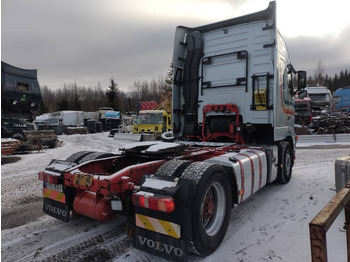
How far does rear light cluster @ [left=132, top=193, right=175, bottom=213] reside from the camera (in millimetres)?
2541

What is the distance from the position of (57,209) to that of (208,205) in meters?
2.08

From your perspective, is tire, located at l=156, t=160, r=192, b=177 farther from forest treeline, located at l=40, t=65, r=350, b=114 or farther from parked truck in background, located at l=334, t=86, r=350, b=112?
forest treeline, located at l=40, t=65, r=350, b=114

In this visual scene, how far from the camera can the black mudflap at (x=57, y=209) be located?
346 cm

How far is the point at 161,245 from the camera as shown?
8.82 feet

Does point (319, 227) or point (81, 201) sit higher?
point (319, 227)

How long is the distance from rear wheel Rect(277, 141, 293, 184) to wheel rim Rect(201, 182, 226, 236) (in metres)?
2.99

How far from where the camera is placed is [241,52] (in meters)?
5.79

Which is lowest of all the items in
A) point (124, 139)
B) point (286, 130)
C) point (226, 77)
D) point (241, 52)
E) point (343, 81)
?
point (124, 139)

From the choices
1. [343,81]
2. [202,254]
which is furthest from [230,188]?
[343,81]

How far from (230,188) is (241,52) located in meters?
3.50

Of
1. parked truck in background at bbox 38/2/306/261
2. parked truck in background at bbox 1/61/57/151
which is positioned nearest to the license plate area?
parked truck in background at bbox 38/2/306/261

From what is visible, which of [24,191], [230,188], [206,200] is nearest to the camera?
[206,200]

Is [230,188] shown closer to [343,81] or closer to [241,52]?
[241,52]

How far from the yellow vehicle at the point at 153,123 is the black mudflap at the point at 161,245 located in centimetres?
1703
